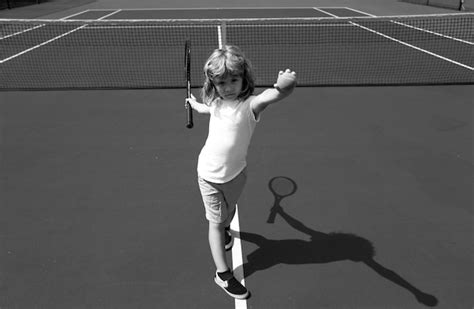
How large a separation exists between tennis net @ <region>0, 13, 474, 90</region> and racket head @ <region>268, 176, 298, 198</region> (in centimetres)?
363

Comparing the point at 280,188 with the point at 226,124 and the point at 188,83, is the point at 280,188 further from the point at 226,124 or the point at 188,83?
the point at 226,124

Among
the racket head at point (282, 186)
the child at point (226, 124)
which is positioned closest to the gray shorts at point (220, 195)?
the child at point (226, 124)

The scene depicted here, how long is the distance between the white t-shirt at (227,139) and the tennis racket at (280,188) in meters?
1.43

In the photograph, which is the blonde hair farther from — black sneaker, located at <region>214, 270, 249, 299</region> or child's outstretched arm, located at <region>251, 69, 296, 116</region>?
black sneaker, located at <region>214, 270, 249, 299</region>

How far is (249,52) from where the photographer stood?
429 inches

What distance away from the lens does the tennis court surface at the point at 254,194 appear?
294 centimetres

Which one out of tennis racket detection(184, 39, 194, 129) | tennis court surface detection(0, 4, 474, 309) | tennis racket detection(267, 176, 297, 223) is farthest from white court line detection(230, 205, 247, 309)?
tennis racket detection(184, 39, 194, 129)

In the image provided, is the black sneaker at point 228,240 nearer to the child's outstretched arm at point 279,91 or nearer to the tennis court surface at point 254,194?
the tennis court surface at point 254,194

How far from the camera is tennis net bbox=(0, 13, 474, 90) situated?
7863 millimetres

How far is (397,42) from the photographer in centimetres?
1159

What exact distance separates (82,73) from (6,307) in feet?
22.7

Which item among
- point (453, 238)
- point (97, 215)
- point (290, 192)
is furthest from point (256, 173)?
point (453, 238)

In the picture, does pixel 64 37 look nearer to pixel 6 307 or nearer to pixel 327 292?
pixel 6 307

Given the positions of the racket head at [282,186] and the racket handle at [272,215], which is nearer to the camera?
the racket handle at [272,215]
